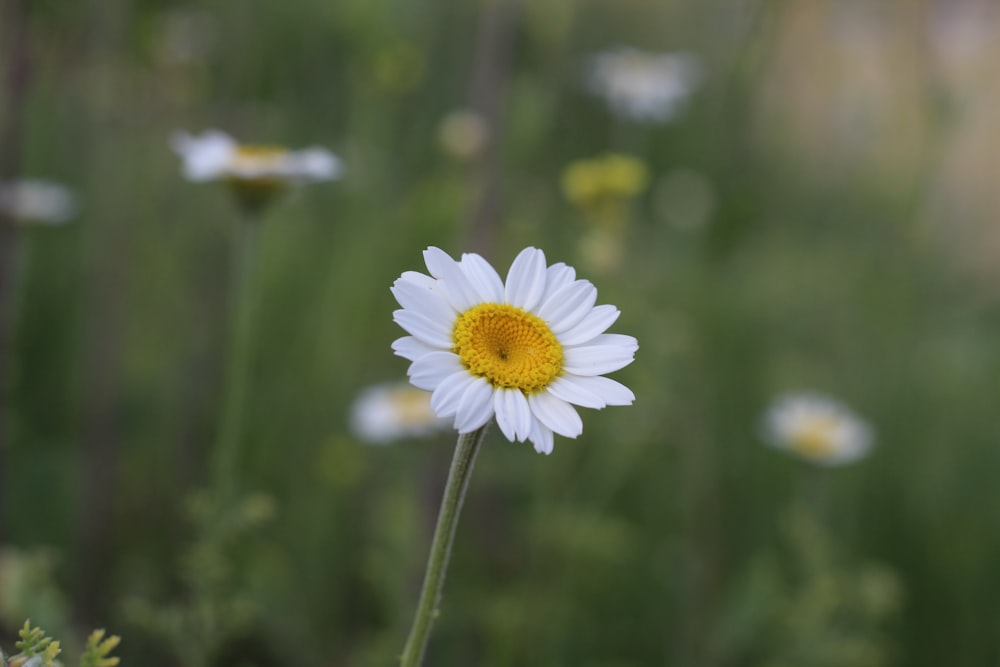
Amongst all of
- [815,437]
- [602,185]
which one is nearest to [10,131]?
[602,185]

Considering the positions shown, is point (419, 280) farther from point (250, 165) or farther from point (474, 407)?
point (250, 165)

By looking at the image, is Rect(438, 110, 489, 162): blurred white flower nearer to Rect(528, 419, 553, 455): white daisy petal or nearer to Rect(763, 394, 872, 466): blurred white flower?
Rect(763, 394, 872, 466): blurred white flower

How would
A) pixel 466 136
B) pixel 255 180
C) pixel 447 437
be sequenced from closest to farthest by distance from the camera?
pixel 255 180, pixel 447 437, pixel 466 136

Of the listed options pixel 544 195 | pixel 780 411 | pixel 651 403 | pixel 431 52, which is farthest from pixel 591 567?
pixel 431 52

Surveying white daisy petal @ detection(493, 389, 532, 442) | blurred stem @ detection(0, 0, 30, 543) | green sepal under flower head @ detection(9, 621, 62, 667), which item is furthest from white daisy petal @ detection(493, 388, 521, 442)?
blurred stem @ detection(0, 0, 30, 543)

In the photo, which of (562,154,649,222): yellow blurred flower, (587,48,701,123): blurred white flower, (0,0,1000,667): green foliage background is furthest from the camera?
(587,48,701,123): blurred white flower

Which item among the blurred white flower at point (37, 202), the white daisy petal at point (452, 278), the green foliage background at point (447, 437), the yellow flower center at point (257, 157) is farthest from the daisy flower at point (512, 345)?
the blurred white flower at point (37, 202)

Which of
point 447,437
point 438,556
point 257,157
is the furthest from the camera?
point 447,437
